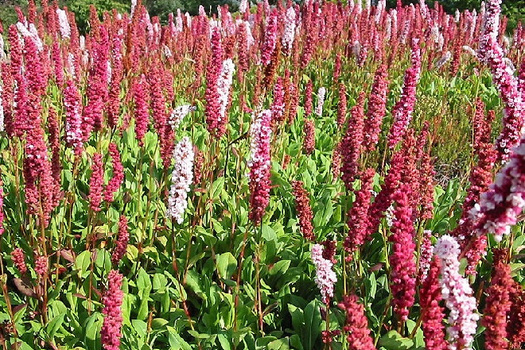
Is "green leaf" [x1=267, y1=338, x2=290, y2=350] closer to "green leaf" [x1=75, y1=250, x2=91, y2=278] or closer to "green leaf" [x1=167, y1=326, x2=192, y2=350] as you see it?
"green leaf" [x1=167, y1=326, x2=192, y2=350]

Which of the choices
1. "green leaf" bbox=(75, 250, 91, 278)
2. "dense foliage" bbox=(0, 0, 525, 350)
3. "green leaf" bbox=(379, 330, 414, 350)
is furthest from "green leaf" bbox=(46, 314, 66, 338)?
"green leaf" bbox=(379, 330, 414, 350)

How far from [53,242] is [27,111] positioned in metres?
1.14

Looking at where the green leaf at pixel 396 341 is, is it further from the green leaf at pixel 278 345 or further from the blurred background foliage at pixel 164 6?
the blurred background foliage at pixel 164 6

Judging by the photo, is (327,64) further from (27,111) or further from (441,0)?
(441,0)

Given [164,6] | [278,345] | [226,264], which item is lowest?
[278,345]

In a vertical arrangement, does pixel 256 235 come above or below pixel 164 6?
below

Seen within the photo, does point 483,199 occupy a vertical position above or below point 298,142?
above

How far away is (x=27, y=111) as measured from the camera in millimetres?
2863

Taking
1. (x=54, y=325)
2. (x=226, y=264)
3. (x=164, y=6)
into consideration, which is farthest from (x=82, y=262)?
(x=164, y=6)

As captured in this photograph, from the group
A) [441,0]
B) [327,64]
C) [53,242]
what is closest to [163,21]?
[441,0]

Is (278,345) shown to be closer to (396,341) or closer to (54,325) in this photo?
(396,341)

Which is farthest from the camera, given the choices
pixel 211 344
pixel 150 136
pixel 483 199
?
pixel 150 136

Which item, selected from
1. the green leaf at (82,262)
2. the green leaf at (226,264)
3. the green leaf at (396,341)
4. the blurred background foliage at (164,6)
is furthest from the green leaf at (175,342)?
the blurred background foliage at (164,6)

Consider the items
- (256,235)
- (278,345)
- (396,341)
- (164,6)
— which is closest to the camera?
(396,341)
